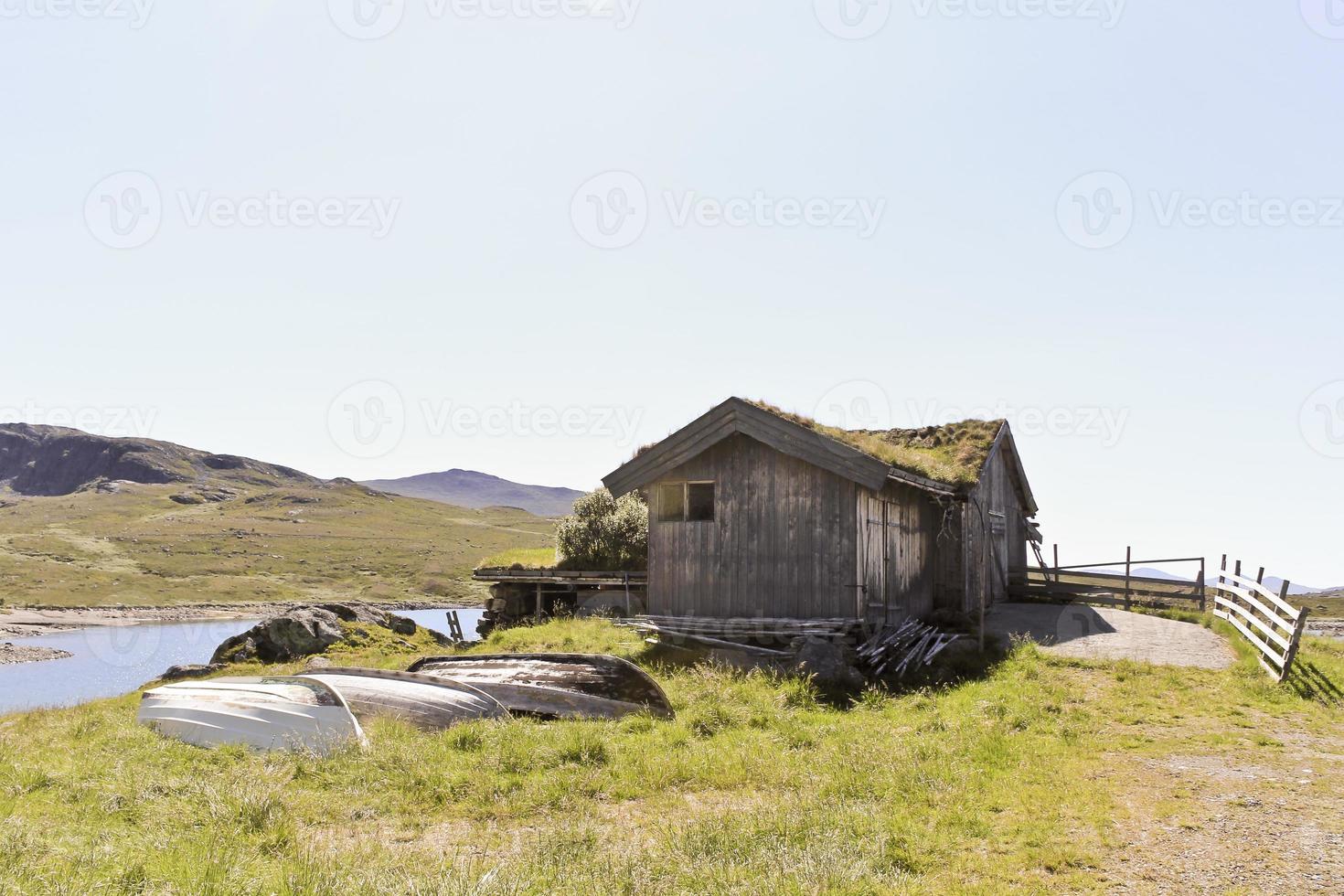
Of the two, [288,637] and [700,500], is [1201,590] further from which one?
[288,637]

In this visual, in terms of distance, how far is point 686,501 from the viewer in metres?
18.0

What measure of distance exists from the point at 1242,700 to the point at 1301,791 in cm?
542

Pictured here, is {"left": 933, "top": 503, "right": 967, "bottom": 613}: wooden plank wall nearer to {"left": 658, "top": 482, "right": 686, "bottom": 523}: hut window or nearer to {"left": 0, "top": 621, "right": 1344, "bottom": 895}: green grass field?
{"left": 658, "top": 482, "right": 686, "bottom": 523}: hut window

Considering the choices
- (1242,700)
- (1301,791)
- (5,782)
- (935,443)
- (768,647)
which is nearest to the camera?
(1301,791)

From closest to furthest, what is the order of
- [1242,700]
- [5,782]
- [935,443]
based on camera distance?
[5,782], [1242,700], [935,443]

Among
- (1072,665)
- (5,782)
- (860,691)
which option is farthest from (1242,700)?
(5,782)

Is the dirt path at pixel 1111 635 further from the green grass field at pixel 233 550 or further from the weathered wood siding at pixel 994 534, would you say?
the green grass field at pixel 233 550

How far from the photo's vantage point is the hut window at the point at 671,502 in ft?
61.2

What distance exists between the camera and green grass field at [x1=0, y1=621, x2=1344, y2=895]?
5.59 meters

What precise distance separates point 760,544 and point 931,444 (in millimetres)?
9565

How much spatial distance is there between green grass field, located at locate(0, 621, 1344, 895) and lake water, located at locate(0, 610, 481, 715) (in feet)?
48.1

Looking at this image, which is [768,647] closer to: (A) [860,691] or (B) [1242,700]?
(A) [860,691]

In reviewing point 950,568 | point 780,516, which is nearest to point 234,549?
point 950,568

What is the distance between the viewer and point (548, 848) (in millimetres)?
6203
